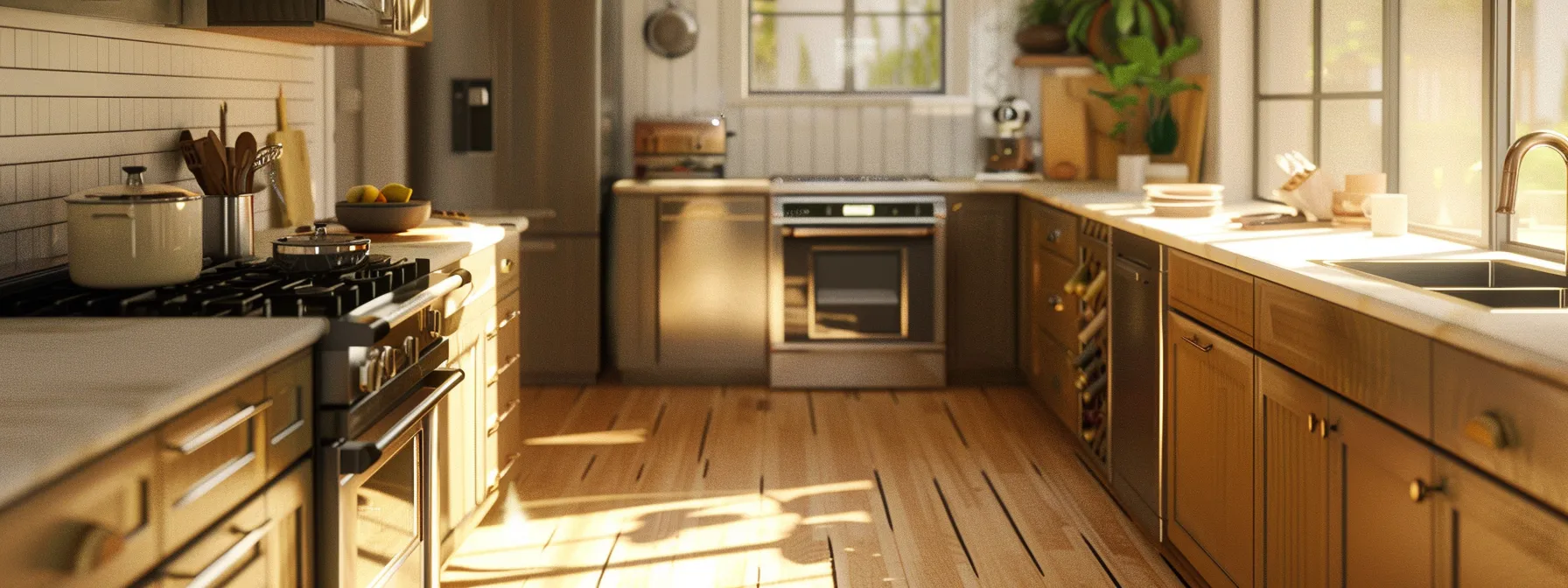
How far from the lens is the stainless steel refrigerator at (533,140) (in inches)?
226

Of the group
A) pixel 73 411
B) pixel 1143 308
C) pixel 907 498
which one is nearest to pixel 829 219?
pixel 907 498

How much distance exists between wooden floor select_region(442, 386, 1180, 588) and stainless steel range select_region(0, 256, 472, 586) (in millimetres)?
879

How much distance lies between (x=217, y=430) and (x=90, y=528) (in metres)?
0.32

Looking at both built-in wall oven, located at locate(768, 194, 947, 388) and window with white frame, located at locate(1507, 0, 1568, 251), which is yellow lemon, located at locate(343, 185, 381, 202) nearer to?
built-in wall oven, located at locate(768, 194, 947, 388)

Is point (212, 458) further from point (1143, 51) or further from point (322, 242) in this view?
point (1143, 51)

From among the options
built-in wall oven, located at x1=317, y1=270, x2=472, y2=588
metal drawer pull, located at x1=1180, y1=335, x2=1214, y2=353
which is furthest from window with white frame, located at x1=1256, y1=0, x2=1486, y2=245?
built-in wall oven, located at x1=317, y1=270, x2=472, y2=588

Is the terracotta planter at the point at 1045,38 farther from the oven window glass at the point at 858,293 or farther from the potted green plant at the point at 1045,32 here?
the oven window glass at the point at 858,293

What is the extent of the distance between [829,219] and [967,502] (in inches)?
75.8

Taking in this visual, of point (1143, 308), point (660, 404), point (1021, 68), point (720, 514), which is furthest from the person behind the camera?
point (1021, 68)

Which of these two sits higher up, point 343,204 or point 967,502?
point 343,204

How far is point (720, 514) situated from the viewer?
13.0 ft

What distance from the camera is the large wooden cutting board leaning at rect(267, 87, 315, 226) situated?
3.69 metres

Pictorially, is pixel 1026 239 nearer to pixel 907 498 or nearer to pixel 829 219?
pixel 829 219

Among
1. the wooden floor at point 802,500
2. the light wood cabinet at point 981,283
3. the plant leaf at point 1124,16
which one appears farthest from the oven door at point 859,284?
the plant leaf at point 1124,16
